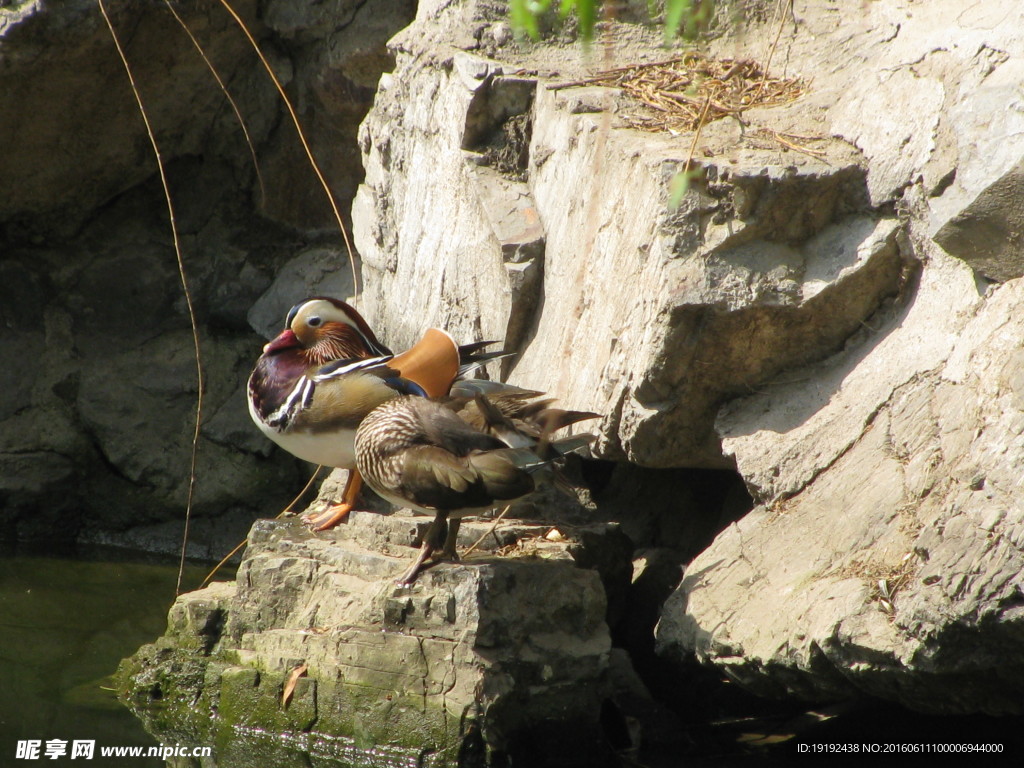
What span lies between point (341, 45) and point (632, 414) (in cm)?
346

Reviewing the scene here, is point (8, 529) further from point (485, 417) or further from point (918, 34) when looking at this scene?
point (918, 34)

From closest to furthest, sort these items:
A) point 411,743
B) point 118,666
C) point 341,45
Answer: point 411,743 < point 118,666 < point 341,45

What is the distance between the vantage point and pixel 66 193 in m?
6.85

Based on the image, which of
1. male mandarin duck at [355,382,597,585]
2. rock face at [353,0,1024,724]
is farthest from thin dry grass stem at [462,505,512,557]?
rock face at [353,0,1024,724]

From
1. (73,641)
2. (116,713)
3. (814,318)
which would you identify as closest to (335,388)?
(116,713)

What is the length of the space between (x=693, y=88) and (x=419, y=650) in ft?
6.95

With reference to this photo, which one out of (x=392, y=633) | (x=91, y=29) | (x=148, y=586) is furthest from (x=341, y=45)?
(x=392, y=633)

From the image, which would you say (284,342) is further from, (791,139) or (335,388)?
(791,139)

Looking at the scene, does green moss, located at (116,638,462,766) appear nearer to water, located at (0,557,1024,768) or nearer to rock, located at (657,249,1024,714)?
water, located at (0,557,1024,768)

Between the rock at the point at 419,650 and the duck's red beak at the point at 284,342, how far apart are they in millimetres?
862

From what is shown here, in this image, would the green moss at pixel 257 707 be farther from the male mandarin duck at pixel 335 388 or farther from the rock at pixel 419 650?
the male mandarin duck at pixel 335 388

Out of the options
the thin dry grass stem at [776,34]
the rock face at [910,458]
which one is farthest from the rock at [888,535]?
the thin dry grass stem at [776,34]

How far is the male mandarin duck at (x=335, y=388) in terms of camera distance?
4.17 m

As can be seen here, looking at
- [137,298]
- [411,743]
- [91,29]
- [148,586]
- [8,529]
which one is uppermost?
[91,29]
